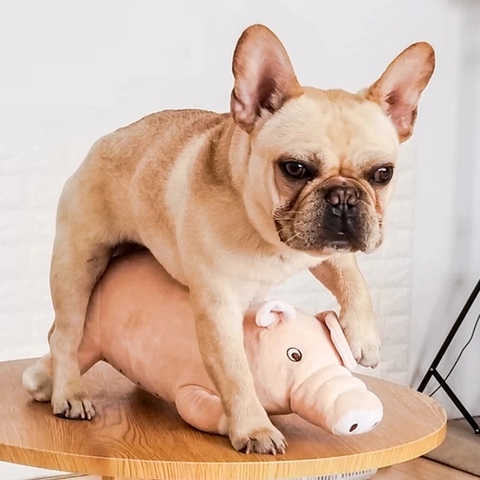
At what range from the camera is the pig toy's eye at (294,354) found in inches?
41.8

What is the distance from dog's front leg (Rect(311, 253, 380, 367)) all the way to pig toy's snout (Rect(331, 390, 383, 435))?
0.09 meters

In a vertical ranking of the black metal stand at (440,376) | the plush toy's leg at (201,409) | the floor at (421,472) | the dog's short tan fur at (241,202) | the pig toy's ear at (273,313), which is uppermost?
the dog's short tan fur at (241,202)

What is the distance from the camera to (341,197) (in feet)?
3.14

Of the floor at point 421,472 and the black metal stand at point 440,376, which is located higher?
the black metal stand at point 440,376

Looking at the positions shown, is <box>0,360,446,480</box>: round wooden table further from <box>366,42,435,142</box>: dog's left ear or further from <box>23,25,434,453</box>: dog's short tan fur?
<box>366,42,435,142</box>: dog's left ear

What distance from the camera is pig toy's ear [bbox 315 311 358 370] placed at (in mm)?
1088

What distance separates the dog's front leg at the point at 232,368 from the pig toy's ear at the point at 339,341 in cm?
11

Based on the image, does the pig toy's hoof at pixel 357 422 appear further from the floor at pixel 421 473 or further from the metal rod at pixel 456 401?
the metal rod at pixel 456 401

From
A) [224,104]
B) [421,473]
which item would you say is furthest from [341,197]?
[421,473]

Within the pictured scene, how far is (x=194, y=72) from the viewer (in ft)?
7.86

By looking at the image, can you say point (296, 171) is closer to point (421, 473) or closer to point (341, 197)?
point (341, 197)

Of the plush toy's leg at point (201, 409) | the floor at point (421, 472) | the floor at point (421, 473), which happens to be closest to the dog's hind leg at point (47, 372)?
the plush toy's leg at point (201, 409)

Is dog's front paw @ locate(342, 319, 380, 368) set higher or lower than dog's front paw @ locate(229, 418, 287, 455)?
higher

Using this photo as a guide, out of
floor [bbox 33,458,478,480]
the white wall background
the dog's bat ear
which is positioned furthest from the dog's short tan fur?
floor [bbox 33,458,478,480]
